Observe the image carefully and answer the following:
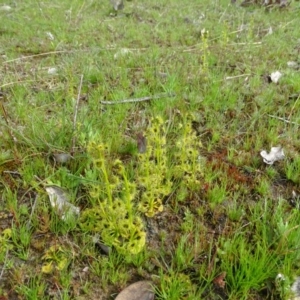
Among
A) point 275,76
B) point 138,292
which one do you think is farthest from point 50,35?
point 138,292

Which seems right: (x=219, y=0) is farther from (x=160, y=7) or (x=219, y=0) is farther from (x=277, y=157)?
(x=277, y=157)

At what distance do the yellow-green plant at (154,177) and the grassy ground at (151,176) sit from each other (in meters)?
0.01

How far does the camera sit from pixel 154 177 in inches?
71.9

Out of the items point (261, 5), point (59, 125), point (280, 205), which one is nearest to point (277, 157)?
point (280, 205)

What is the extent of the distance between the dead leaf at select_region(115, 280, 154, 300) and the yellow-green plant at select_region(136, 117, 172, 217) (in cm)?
40

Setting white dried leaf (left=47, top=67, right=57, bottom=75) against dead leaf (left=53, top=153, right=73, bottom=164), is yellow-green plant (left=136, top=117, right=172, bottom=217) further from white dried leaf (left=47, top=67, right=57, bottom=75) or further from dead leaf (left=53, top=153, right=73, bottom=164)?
white dried leaf (left=47, top=67, right=57, bottom=75)

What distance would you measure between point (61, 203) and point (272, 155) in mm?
1440

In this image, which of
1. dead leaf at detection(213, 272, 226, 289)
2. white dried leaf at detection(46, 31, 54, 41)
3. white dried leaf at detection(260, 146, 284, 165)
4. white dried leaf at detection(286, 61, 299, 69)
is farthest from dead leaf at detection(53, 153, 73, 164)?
white dried leaf at detection(46, 31, 54, 41)

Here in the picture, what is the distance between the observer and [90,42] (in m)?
4.62

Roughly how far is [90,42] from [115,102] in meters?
2.16

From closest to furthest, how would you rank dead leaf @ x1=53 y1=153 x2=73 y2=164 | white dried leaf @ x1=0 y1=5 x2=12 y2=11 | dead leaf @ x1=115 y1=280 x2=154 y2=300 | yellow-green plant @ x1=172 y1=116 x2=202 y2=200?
dead leaf @ x1=115 y1=280 x2=154 y2=300 → yellow-green plant @ x1=172 y1=116 x2=202 y2=200 → dead leaf @ x1=53 y1=153 x2=73 y2=164 → white dried leaf @ x1=0 y1=5 x2=12 y2=11

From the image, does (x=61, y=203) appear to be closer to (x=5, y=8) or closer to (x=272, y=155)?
(x=272, y=155)

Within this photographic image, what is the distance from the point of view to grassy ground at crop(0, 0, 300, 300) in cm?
165

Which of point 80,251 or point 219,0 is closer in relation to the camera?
point 80,251
